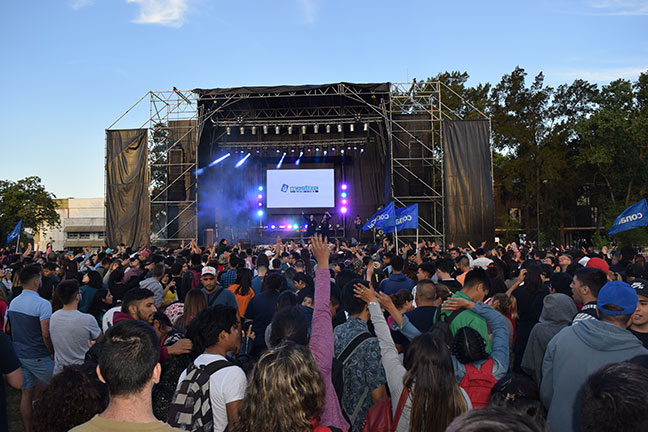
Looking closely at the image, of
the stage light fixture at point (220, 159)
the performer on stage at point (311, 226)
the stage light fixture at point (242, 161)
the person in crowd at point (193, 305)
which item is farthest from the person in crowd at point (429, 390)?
the stage light fixture at point (242, 161)

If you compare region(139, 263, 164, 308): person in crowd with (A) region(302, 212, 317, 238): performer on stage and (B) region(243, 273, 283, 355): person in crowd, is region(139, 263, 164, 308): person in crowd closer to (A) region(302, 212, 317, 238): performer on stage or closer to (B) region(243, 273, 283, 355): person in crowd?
(B) region(243, 273, 283, 355): person in crowd

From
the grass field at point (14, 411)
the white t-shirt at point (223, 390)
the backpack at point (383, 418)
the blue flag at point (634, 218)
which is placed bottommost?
the grass field at point (14, 411)

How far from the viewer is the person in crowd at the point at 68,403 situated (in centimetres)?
220

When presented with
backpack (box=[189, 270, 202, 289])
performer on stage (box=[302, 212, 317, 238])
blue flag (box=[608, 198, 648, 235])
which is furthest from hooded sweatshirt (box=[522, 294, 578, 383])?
performer on stage (box=[302, 212, 317, 238])

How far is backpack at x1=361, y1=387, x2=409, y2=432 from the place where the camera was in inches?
93.4

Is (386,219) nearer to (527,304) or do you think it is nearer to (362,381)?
(527,304)

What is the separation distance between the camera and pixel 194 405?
2.55 meters

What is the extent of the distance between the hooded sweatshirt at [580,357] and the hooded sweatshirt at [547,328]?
3.03 feet

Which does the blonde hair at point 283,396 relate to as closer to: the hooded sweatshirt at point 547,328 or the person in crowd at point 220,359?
the person in crowd at point 220,359

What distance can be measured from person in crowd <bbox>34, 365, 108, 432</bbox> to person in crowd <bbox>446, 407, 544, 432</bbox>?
186 centimetres

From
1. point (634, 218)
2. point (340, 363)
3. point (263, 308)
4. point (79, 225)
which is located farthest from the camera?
point (79, 225)

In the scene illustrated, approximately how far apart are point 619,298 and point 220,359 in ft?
7.52

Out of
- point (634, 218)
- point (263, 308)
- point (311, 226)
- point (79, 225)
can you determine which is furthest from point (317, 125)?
point (79, 225)

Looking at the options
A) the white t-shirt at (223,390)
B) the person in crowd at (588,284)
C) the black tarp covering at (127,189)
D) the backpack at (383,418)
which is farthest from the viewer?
the black tarp covering at (127,189)
